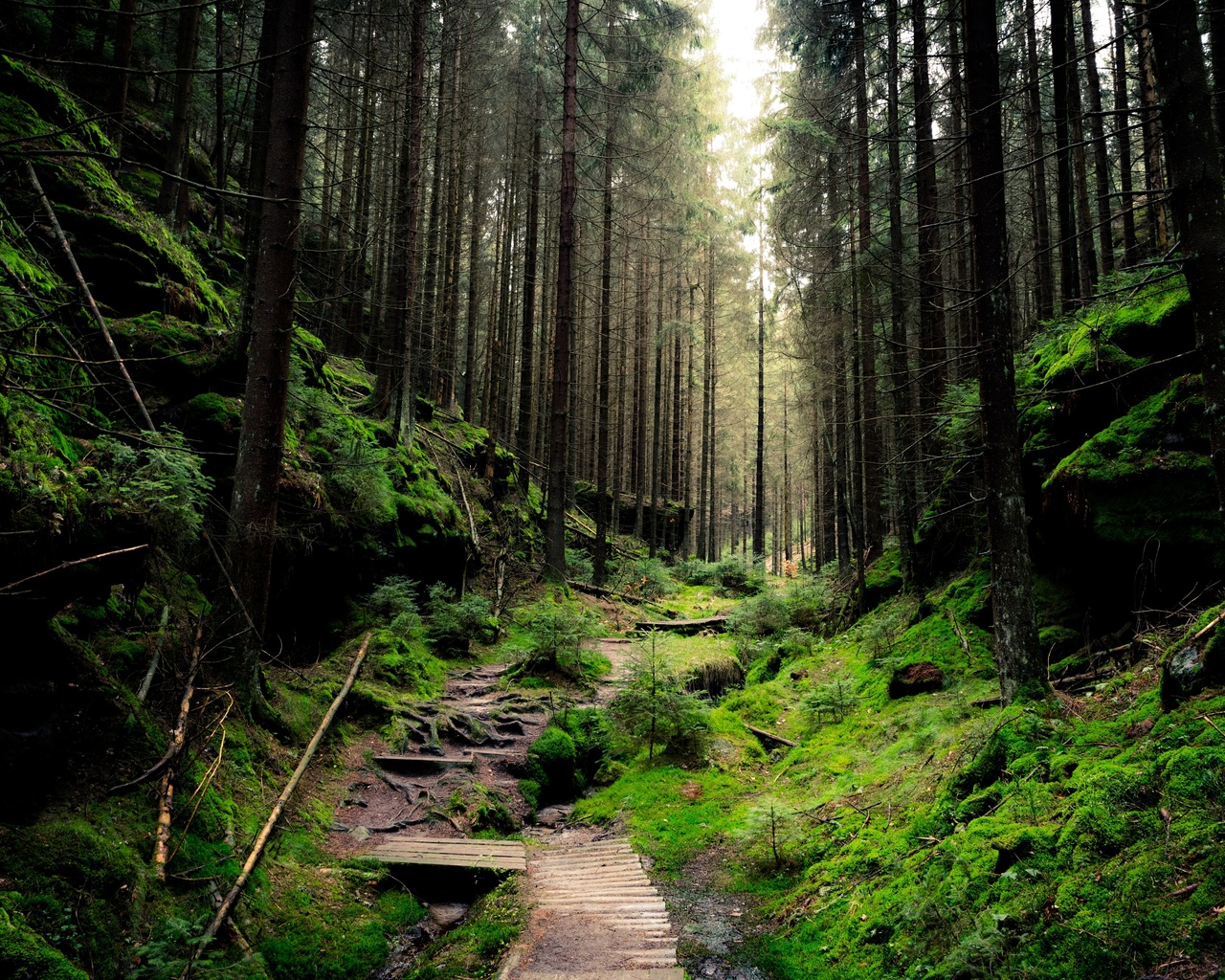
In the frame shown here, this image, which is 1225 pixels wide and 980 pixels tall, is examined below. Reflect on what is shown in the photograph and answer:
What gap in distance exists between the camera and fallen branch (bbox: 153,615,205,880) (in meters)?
3.73

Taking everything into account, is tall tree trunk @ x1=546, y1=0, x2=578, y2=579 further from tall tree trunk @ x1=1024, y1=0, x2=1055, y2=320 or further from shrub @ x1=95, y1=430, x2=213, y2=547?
shrub @ x1=95, y1=430, x2=213, y2=547

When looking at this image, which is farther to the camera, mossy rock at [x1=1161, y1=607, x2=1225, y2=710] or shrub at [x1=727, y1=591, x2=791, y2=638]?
shrub at [x1=727, y1=591, x2=791, y2=638]

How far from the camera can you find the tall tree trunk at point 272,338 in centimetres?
592

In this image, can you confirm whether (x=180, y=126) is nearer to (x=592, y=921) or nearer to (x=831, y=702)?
(x=592, y=921)

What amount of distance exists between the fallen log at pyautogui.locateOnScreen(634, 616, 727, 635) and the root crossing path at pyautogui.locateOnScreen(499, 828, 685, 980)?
8995 millimetres

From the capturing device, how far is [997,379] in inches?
230

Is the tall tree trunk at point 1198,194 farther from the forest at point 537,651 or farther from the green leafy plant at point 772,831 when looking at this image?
the green leafy plant at point 772,831

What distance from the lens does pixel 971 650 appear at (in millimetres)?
8094

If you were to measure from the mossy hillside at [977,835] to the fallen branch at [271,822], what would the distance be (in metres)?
3.05

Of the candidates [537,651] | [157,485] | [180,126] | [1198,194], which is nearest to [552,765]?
[537,651]

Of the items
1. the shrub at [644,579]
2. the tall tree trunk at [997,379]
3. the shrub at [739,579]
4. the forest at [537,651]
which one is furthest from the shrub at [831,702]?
the shrub at [739,579]

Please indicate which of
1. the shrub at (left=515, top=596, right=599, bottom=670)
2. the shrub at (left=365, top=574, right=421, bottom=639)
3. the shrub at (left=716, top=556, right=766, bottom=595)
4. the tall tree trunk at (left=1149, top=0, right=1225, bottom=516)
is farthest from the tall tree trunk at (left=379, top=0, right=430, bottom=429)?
the shrub at (left=716, top=556, right=766, bottom=595)

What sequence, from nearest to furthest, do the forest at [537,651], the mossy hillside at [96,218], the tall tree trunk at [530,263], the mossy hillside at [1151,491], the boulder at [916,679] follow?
the forest at [537,651] → the mossy hillside at [1151,491] → the mossy hillside at [96,218] → the boulder at [916,679] → the tall tree trunk at [530,263]

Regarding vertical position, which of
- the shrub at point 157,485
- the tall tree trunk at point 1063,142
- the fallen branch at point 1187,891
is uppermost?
the tall tree trunk at point 1063,142
